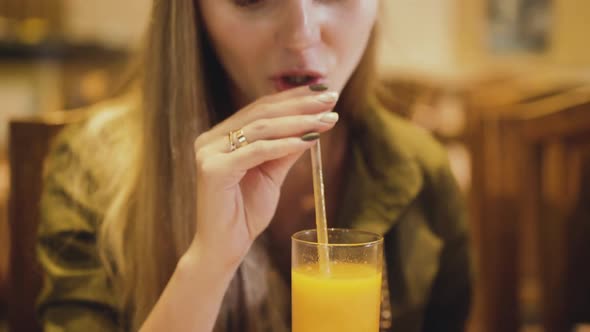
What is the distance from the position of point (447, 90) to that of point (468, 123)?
362 cm

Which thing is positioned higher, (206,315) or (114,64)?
(114,64)

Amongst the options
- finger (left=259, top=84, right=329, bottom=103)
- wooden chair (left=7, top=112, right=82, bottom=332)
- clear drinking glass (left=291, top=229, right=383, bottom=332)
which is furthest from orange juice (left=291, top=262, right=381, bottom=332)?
wooden chair (left=7, top=112, right=82, bottom=332)

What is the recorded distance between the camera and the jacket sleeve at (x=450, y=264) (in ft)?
4.66

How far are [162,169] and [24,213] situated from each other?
457 mm

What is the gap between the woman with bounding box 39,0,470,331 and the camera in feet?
2.91

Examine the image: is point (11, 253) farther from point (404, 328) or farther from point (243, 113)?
point (404, 328)

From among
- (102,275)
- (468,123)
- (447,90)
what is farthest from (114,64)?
(102,275)

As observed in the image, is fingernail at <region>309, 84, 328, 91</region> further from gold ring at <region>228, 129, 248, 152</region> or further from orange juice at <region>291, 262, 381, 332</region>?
orange juice at <region>291, 262, 381, 332</region>

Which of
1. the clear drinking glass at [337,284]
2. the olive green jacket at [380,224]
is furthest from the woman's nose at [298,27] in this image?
the olive green jacket at [380,224]

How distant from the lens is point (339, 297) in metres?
0.78

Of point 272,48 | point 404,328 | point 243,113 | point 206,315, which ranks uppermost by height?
point 272,48

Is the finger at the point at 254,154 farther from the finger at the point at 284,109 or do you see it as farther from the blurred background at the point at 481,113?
the blurred background at the point at 481,113

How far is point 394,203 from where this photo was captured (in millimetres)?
1273

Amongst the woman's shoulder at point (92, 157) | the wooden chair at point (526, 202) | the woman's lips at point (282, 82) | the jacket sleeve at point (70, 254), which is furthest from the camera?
the wooden chair at point (526, 202)
